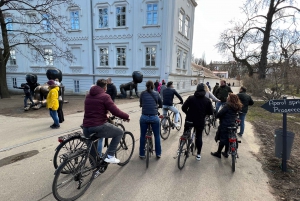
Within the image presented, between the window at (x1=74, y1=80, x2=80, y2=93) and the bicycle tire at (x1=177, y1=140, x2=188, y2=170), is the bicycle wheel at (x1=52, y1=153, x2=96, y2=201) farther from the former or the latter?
the window at (x1=74, y1=80, x2=80, y2=93)

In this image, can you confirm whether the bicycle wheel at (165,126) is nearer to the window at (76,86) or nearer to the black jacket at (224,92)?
the black jacket at (224,92)

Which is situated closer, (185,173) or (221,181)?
(221,181)

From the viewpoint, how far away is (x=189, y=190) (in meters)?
3.09

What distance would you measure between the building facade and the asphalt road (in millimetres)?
15208

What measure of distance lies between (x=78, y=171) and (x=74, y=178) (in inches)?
5.0

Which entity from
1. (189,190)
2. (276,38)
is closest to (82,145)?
(189,190)

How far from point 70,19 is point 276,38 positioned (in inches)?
951

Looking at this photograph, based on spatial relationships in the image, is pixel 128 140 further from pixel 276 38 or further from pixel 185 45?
pixel 276 38

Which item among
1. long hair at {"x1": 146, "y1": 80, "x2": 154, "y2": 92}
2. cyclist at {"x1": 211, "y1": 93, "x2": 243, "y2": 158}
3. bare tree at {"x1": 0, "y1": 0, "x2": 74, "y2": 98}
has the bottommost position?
cyclist at {"x1": 211, "y1": 93, "x2": 243, "y2": 158}

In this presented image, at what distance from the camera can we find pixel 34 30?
77.1 feet

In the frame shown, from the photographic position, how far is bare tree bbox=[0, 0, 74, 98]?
1606 cm

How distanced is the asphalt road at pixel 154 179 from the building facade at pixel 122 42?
1521cm

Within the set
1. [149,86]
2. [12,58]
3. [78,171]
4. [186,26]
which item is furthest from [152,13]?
[12,58]

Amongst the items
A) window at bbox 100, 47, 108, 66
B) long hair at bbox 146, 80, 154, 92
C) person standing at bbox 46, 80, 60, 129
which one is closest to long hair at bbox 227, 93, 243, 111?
long hair at bbox 146, 80, 154, 92
